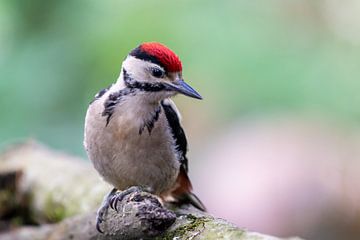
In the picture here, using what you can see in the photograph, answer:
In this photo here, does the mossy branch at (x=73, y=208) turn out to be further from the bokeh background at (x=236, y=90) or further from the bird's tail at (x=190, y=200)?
the bokeh background at (x=236, y=90)

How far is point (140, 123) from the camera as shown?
2.41 meters

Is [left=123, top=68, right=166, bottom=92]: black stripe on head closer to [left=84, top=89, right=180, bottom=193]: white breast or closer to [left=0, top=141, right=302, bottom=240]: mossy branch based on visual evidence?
[left=84, top=89, right=180, bottom=193]: white breast

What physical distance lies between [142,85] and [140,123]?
0.12 metres

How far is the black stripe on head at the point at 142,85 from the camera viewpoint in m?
2.38

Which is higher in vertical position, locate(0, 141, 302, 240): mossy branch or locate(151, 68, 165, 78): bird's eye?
locate(151, 68, 165, 78): bird's eye

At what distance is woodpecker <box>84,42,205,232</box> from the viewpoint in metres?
2.37

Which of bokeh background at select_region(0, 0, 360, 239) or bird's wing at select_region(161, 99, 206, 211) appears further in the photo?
bokeh background at select_region(0, 0, 360, 239)

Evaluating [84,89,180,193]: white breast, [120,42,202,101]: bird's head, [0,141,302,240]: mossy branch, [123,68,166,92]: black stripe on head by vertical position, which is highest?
[120,42,202,101]: bird's head

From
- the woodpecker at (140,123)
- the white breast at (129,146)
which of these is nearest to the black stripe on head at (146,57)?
the woodpecker at (140,123)

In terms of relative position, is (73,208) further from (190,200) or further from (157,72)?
(157,72)

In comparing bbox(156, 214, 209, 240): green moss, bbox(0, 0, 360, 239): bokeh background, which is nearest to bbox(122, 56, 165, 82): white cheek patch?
bbox(156, 214, 209, 240): green moss

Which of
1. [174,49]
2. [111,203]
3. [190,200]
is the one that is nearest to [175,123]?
[190,200]

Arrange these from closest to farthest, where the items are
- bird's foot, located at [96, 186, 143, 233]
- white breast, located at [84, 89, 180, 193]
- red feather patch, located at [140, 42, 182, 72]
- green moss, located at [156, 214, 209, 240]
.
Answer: green moss, located at [156, 214, 209, 240]
bird's foot, located at [96, 186, 143, 233]
red feather patch, located at [140, 42, 182, 72]
white breast, located at [84, 89, 180, 193]

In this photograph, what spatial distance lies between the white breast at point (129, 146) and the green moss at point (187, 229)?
524 mm
